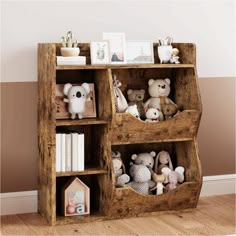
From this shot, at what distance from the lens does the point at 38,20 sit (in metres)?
3.69

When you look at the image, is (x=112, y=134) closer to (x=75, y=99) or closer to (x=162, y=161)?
(x=75, y=99)

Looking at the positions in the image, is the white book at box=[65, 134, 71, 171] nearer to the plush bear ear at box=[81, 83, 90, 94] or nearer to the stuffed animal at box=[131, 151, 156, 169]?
the plush bear ear at box=[81, 83, 90, 94]

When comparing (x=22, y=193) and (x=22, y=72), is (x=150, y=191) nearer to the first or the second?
(x=22, y=193)

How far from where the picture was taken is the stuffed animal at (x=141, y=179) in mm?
3709

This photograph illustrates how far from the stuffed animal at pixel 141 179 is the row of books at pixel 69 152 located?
35 centimetres

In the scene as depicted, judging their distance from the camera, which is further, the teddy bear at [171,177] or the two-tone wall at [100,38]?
the teddy bear at [171,177]

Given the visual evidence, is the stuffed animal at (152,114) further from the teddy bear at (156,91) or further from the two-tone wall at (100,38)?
the two-tone wall at (100,38)

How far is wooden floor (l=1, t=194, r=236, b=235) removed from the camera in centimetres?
339

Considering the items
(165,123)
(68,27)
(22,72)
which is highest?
(68,27)

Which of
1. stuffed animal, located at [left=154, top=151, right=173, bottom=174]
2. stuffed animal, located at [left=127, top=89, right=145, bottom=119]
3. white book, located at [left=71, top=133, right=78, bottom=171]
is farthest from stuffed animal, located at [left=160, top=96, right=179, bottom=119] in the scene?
white book, located at [left=71, top=133, right=78, bottom=171]

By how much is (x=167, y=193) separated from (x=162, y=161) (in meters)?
0.25

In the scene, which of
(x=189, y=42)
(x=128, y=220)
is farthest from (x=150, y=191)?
(x=189, y=42)

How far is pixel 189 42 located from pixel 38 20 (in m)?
1.02

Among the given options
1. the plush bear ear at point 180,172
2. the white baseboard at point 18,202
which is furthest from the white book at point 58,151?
the plush bear ear at point 180,172
